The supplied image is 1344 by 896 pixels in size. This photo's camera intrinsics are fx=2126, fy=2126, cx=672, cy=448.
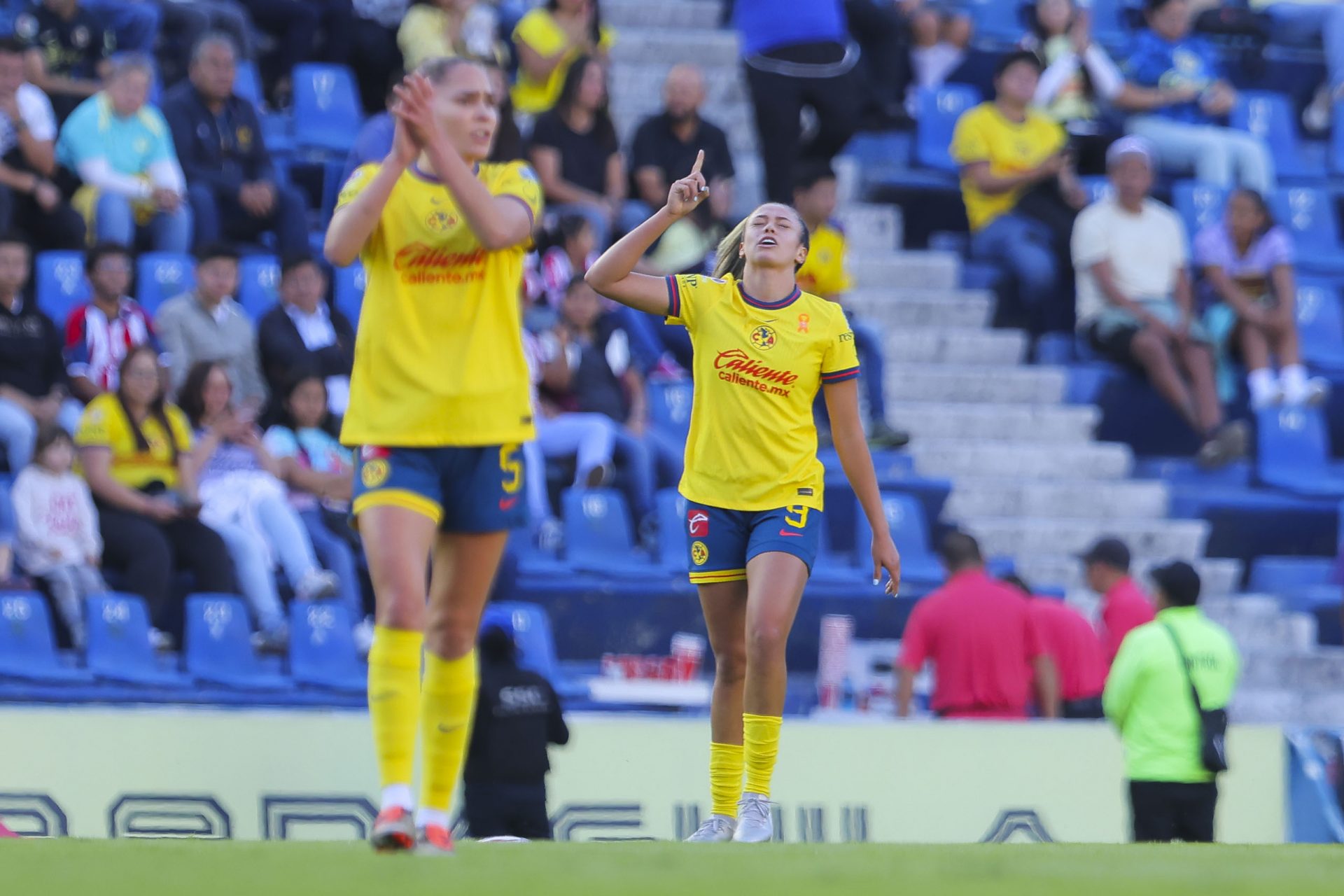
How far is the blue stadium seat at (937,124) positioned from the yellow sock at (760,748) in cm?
845

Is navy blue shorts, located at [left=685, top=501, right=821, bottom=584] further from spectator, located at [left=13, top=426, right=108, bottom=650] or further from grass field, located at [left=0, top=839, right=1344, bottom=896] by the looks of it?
spectator, located at [left=13, top=426, right=108, bottom=650]

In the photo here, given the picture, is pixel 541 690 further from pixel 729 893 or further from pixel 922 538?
pixel 729 893

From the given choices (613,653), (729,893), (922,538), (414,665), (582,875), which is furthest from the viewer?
(922,538)

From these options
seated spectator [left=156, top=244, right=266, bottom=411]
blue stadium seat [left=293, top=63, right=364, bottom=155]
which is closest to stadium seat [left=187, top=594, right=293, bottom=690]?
seated spectator [left=156, top=244, right=266, bottom=411]

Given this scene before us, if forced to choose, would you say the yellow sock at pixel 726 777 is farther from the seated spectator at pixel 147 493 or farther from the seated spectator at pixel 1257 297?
the seated spectator at pixel 1257 297

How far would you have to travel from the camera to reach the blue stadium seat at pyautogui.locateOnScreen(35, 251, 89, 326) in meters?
11.2

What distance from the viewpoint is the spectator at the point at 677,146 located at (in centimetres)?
1298

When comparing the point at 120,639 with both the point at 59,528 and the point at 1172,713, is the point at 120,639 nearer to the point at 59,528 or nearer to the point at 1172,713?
the point at 59,528

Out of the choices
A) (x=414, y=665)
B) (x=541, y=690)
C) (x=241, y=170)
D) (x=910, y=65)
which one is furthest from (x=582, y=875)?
(x=910, y=65)

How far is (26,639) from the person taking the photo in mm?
9508

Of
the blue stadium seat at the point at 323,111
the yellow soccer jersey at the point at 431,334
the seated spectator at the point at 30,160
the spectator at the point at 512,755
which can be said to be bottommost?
the spectator at the point at 512,755

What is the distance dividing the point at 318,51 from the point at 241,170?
5.77 ft

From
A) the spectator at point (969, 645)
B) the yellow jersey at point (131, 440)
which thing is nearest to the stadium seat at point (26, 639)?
the yellow jersey at point (131, 440)

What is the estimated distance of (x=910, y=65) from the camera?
15016mm
